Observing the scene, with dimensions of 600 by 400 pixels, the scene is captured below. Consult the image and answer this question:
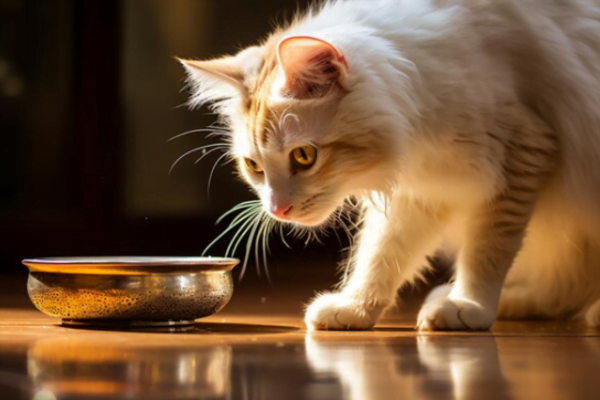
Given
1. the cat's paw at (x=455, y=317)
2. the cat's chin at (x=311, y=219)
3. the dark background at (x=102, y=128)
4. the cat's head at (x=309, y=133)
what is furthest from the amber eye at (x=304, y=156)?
the dark background at (x=102, y=128)

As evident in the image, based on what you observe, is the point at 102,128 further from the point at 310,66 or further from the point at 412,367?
the point at 412,367

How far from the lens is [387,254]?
2.11 meters

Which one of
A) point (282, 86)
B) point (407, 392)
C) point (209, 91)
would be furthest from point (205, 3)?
point (407, 392)

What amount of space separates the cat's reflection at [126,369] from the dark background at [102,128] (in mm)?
2618

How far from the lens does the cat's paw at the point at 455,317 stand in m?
1.93

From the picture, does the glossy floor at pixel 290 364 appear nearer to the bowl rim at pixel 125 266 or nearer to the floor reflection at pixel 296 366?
the floor reflection at pixel 296 366

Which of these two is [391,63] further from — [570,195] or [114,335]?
[114,335]

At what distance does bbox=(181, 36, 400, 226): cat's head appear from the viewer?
5.86 feet

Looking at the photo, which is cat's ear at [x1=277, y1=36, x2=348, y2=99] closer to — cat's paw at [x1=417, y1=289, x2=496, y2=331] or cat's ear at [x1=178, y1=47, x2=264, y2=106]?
cat's ear at [x1=178, y1=47, x2=264, y2=106]

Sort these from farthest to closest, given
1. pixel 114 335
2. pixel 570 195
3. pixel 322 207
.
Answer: pixel 570 195
pixel 322 207
pixel 114 335

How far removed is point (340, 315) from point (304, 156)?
1.18 feet

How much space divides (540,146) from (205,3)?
9.29ft

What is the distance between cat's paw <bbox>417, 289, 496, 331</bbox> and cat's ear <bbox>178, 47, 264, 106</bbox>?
554 millimetres

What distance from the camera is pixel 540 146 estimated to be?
195cm
